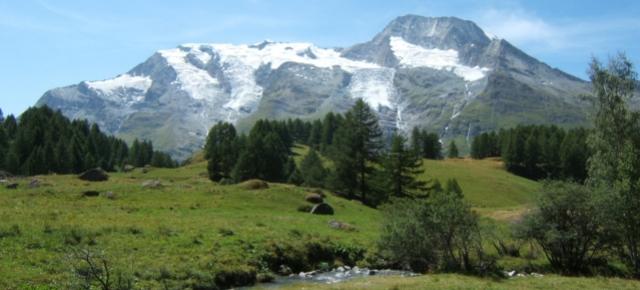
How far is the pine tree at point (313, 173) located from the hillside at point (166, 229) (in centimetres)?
2034

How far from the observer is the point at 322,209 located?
5669cm

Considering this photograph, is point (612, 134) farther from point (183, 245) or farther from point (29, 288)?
point (29, 288)

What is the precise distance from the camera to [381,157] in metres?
74.4

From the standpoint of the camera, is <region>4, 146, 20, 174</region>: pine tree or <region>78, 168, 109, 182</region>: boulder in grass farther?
<region>4, 146, 20, 174</region>: pine tree

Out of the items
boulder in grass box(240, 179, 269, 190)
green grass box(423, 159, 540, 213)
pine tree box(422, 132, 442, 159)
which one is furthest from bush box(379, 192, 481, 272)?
pine tree box(422, 132, 442, 159)

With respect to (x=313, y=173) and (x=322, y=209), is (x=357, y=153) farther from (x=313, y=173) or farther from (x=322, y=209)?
(x=322, y=209)

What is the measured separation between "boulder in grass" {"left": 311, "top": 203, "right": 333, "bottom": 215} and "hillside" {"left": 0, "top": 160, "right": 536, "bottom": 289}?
153 centimetres

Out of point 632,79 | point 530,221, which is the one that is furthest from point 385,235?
point 632,79

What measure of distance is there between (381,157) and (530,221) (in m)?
38.9

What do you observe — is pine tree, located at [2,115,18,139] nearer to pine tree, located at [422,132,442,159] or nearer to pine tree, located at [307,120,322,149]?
pine tree, located at [307,120,322,149]

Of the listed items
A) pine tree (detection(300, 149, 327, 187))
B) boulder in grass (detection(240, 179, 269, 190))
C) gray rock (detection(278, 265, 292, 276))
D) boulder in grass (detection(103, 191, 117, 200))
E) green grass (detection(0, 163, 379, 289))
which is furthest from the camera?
pine tree (detection(300, 149, 327, 187))

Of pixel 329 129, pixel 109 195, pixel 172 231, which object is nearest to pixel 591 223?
pixel 172 231

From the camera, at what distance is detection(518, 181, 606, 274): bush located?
34.7 metres

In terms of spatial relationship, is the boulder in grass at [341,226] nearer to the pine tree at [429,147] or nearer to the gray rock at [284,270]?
the gray rock at [284,270]
